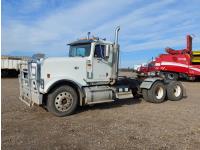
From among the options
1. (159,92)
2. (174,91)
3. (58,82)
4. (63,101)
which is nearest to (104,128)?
(63,101)

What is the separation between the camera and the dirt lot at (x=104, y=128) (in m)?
5.97

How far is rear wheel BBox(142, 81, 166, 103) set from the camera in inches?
462

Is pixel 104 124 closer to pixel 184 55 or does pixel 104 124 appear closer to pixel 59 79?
pixel 59 79

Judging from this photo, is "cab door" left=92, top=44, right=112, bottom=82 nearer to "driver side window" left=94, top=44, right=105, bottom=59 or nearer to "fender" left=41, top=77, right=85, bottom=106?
"driver side window" left=94, top=44, right=105, bottom=59

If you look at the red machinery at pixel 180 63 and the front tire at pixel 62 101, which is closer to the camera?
the front tire at pixel 62 101

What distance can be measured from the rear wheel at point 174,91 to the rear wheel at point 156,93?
0.36m

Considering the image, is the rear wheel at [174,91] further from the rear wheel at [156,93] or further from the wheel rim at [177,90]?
the rear wheel at [156,93]

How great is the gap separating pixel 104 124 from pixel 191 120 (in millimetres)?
2624

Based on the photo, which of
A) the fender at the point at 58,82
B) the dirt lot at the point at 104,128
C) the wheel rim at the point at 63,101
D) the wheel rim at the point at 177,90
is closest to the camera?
the dirt lot at the point at 104,128

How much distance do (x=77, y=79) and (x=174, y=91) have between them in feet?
17.3

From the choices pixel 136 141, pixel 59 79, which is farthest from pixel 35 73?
pixel 136 141

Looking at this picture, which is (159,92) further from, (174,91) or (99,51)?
(99,51)

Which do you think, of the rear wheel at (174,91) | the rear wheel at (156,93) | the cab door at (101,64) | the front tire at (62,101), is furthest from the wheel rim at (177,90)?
the front tire at (62,101)

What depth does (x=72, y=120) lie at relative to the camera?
8.41m
